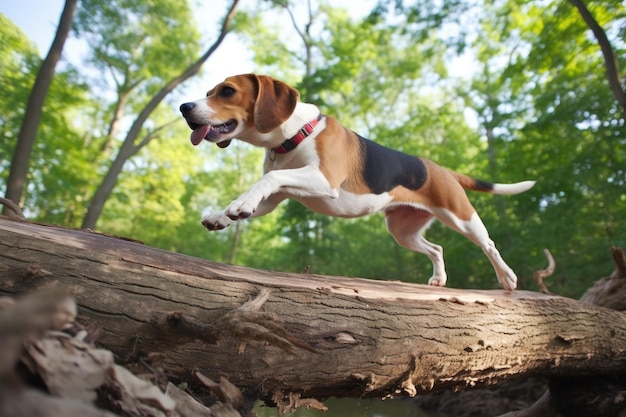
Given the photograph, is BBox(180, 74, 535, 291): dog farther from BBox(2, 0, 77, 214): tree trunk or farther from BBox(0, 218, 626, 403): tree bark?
BBox(2, 0, 77, 214): tree trunk

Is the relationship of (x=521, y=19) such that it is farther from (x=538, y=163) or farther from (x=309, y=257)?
(x=309, y=257)

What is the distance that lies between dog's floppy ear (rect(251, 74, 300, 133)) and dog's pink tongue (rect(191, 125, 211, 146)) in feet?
1.27

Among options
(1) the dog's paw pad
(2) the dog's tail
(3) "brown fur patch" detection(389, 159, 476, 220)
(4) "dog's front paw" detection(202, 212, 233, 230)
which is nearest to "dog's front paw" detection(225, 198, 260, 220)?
(4) "dog's front paw" detection(202, 212, 233, 230)

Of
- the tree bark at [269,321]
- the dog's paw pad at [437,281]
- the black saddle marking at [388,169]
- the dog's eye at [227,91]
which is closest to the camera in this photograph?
the tree bark at [269,321]

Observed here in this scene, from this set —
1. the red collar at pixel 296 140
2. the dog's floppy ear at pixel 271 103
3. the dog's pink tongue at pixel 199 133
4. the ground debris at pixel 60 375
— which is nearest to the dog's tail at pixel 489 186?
the red collar at pixel 296 140

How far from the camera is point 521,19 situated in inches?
413

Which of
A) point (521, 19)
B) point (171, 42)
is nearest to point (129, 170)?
point (171, 42)

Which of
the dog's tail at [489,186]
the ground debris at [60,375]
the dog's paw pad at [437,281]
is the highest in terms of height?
the dog's tail at [489,186]

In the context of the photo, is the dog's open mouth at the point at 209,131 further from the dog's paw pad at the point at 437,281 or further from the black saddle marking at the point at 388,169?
the dog's paw pad at the point at 437,281

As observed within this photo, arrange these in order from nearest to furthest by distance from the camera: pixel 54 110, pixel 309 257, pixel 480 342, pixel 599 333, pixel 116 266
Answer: pixel 116 266, pixel 480 342, pixel 599 333, pixel 54 110, pixel 309 257

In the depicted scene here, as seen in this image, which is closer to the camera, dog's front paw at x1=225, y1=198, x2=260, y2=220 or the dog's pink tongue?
dog's front paw at x1=225, y1=198, x2=260, y2=220

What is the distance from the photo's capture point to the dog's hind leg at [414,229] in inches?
188

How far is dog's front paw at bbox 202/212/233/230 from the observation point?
117 inches

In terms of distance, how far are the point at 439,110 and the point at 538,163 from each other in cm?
597
